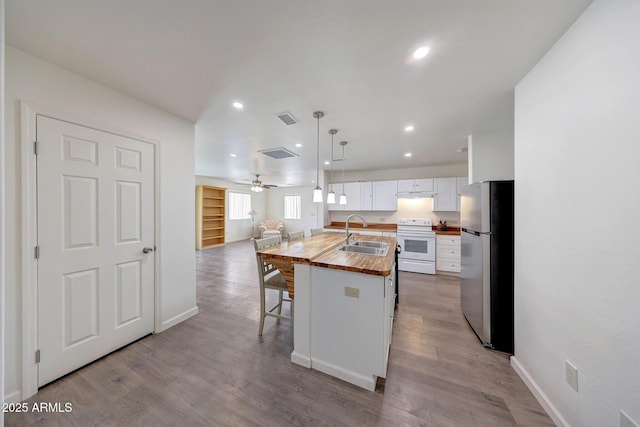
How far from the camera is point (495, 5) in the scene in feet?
3.72

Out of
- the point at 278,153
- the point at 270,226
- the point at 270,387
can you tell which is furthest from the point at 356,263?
the point at 270,226

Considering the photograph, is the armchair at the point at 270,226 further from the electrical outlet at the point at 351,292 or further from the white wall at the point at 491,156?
the electrical outlet at the point at 351,292

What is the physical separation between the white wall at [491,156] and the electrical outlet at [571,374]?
2.23 m

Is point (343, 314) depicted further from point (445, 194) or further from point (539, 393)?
point (445, 194)

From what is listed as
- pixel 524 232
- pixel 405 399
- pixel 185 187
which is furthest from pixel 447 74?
pixel 185 187

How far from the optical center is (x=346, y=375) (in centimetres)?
168

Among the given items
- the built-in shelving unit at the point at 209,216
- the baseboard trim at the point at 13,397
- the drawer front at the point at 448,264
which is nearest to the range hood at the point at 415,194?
the drawer front at the point at 448,264

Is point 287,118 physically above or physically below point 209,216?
above

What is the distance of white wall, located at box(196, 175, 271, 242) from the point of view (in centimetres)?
746

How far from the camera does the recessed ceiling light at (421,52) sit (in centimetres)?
142

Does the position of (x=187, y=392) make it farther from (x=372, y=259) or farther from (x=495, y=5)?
(x=495, y=5)

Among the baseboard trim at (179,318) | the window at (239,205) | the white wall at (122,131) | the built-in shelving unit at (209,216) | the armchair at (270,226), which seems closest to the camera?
the white wall at (122,131)

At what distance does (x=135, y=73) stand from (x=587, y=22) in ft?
10.1

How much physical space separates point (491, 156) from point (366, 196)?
109 inches
